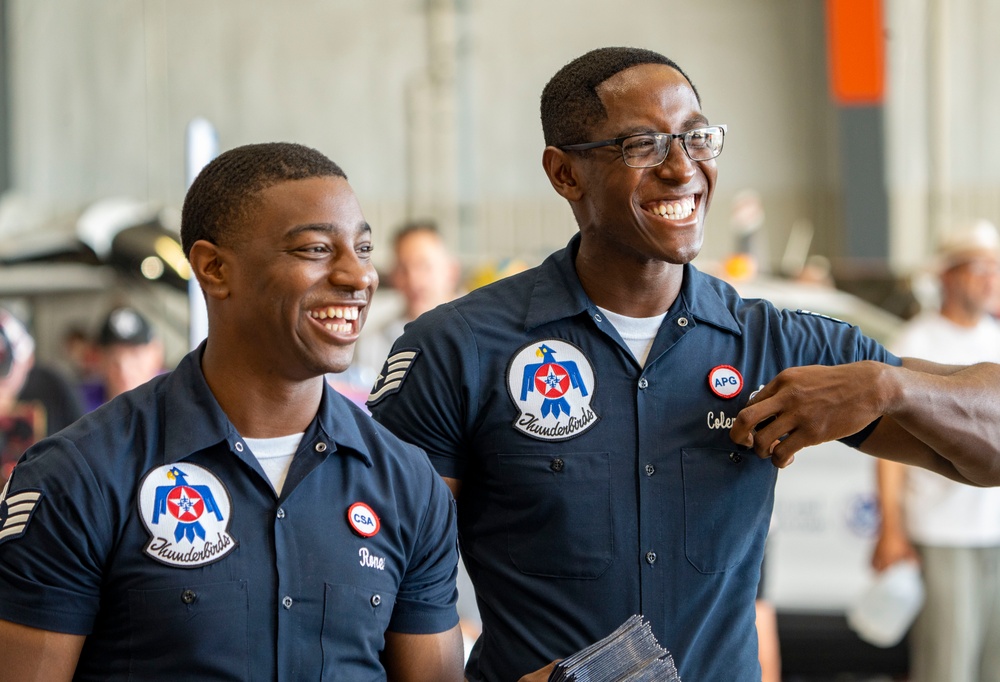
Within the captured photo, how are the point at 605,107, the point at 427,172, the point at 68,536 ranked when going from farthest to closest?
1. the point at 427,172
2. the point at 605,107
3. the point at 68,536

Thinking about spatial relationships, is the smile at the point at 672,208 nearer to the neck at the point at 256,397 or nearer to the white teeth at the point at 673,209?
the white teeth at the point at 673,209

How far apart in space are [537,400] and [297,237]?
0.57 metres

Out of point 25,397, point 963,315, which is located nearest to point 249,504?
point 25,397

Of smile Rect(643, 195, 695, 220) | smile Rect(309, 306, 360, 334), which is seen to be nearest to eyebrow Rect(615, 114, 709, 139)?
smile Rect(643, 195, 695, 220)

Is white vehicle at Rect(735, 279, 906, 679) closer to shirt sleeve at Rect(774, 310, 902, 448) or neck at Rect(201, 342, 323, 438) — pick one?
shirt sleeve at Rect(774, 310, 902, 448)

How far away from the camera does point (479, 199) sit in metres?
15.8

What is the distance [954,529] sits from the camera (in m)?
5.23

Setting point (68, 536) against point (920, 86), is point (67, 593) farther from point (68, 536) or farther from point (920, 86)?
point (920, 86)

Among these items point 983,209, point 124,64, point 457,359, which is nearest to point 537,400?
point 457,359

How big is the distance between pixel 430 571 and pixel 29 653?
622 mm

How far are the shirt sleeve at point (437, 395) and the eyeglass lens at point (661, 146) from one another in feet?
1.41

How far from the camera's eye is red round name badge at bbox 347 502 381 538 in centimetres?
199

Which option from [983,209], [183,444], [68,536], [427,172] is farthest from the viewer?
[427,172]

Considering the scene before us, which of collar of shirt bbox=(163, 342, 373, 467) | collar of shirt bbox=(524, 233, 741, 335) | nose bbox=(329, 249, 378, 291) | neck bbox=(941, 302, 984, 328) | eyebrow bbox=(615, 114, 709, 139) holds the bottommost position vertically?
neck bbox=(941, 302, 984, 328)
